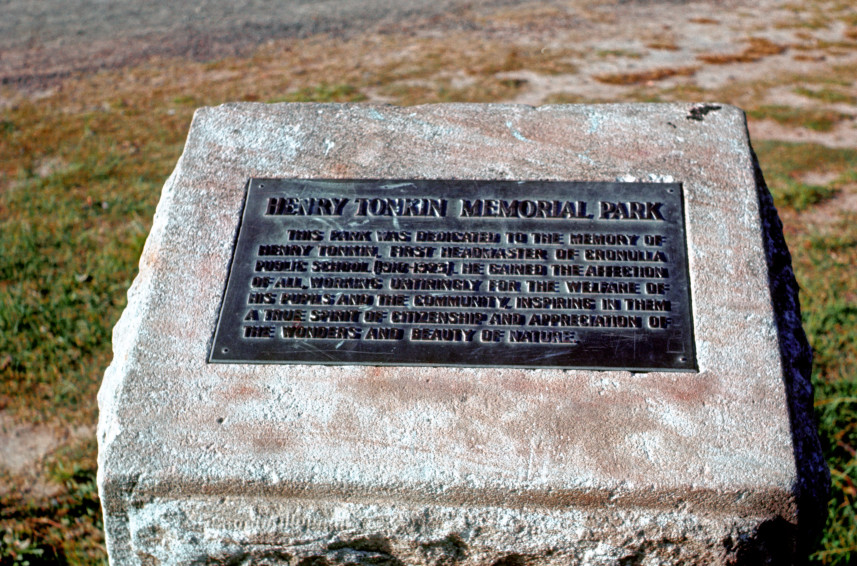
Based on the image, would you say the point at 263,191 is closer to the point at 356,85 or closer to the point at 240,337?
the point at 240,337

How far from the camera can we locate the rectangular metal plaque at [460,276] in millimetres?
2355

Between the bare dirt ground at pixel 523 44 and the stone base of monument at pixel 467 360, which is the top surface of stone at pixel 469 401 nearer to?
the stone base of monument at pixel 467 360

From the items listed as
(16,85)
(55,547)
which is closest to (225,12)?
(16,85)

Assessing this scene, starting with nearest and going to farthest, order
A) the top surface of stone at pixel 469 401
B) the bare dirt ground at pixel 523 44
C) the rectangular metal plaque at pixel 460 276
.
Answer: the top surface of stone at pixel 469 401 → the rectangular metal plaque at pixel 460 276 → the bare dirt ground at pixel 523 44

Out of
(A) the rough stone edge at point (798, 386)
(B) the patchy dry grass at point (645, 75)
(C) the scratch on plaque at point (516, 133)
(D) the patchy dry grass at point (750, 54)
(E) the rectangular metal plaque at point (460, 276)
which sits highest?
(C) the scratch on plaque at point (516, 133)

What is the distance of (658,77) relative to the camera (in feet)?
19.7

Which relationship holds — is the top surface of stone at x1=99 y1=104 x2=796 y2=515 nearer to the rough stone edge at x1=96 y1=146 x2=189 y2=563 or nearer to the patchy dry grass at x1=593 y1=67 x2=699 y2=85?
the rough stone edge at x1=96 y1=146 x2=189 y2=563

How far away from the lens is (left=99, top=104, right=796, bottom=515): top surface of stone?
2.09m

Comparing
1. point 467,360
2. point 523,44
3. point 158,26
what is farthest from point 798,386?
point 158,26

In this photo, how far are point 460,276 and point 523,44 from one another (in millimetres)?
4640

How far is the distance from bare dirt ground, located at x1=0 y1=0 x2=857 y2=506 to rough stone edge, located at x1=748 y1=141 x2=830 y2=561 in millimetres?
3011

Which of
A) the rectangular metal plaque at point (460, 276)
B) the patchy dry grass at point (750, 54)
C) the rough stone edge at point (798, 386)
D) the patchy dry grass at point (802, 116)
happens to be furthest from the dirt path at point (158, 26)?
the rough stone edge at point (798, 386)

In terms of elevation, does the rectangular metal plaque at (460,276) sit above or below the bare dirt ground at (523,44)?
above

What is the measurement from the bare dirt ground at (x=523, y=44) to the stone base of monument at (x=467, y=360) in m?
2.90
